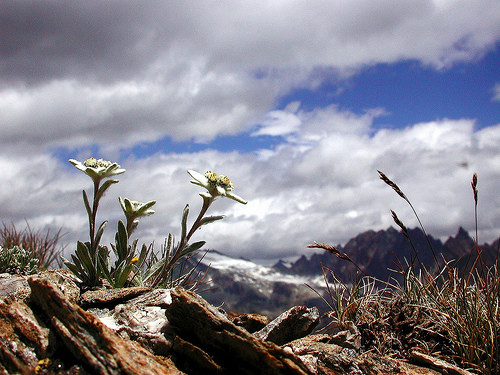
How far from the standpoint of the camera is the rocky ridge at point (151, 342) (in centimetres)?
465

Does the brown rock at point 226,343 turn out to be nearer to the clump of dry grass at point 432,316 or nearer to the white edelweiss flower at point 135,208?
the clump of dry grass at point 432,316

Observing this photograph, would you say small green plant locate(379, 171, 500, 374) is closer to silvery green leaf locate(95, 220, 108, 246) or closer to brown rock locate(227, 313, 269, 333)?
brown rock locate(227, 313, 269, 333)

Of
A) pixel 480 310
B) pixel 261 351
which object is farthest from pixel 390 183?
pixel 261 351

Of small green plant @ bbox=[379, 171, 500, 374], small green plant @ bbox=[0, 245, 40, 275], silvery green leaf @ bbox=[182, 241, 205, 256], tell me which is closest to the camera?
small green plant @ bbox=[379, 171, 500, 374]

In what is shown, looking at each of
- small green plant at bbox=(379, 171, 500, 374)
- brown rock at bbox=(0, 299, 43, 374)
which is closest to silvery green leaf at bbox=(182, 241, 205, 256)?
brown rock at bbox=(0, 299, 43, 374)

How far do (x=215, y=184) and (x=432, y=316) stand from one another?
13.5 feet

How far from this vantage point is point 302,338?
645cm

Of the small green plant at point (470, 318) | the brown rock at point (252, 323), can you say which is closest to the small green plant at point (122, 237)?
the brown rock at point (252, 323)

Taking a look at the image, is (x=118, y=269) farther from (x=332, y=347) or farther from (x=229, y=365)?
(x=332, y=347)

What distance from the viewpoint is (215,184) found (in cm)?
749

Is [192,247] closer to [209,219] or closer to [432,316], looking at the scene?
[209,219]

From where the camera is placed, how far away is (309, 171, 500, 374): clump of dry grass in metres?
5.91

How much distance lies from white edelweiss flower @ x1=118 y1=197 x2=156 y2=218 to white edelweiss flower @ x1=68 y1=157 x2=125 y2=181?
52cm

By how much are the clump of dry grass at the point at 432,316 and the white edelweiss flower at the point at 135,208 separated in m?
3.17
